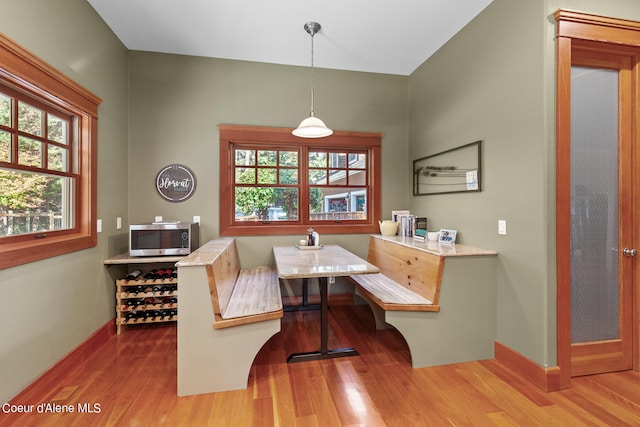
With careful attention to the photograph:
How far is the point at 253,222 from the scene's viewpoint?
344cm

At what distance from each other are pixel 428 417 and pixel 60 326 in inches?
104

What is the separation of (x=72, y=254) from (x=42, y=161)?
2.43 feet

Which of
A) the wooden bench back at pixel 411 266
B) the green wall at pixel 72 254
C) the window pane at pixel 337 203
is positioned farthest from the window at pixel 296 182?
the green wall at pixel 72 254

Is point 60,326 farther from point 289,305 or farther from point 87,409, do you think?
point 289,305

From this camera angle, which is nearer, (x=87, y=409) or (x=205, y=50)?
(x=87, y=409)

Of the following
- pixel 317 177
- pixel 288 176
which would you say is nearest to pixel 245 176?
pixel 288 176

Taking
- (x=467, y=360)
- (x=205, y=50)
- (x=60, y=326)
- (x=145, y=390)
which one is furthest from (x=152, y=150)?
(x=467, y=360)

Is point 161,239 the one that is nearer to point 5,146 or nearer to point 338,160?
point 5,146

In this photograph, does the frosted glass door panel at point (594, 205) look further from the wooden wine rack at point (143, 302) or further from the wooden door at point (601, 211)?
the wooden wine rack at point (143, 302)

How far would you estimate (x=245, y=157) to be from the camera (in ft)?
11.3

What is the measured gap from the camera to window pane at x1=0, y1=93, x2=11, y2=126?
176 cm

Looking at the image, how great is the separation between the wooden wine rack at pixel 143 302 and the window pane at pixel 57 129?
1.37 meters

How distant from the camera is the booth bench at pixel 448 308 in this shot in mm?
2205

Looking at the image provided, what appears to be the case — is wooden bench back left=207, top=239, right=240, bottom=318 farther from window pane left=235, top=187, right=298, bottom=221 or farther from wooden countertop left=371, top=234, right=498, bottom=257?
wooden countertop left=371, top=234, right=498, bottom=257
